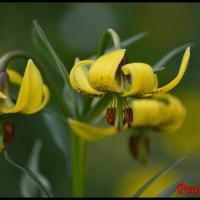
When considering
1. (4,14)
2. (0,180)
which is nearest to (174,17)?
(4,14)

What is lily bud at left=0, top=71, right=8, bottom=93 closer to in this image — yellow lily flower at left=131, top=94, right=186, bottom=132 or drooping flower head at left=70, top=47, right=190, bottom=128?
drooping flower head at left=70, top=47, right=190, bottom=128

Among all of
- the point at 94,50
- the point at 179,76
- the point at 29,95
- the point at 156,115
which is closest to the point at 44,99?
the point at 29,95

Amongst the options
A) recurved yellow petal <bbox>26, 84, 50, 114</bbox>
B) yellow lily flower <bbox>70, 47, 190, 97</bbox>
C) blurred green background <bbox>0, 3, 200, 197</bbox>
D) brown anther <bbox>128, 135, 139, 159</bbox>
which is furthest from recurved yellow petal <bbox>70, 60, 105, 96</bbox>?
blurred green background <bbox>0, 3, 200, 197</bbox>

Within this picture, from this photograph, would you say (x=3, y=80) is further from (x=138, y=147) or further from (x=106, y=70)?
(x=138, y=147)

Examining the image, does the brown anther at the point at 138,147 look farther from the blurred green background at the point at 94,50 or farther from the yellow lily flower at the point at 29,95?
the blurred green background at the point at 94,50

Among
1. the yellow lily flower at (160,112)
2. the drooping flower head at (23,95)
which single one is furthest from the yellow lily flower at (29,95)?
the yellow lily flower at (160,112)

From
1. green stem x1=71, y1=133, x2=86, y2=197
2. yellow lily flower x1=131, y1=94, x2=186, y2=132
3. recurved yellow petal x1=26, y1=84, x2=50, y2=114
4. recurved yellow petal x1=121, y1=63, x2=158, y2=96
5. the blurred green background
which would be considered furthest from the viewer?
the blurred green background
